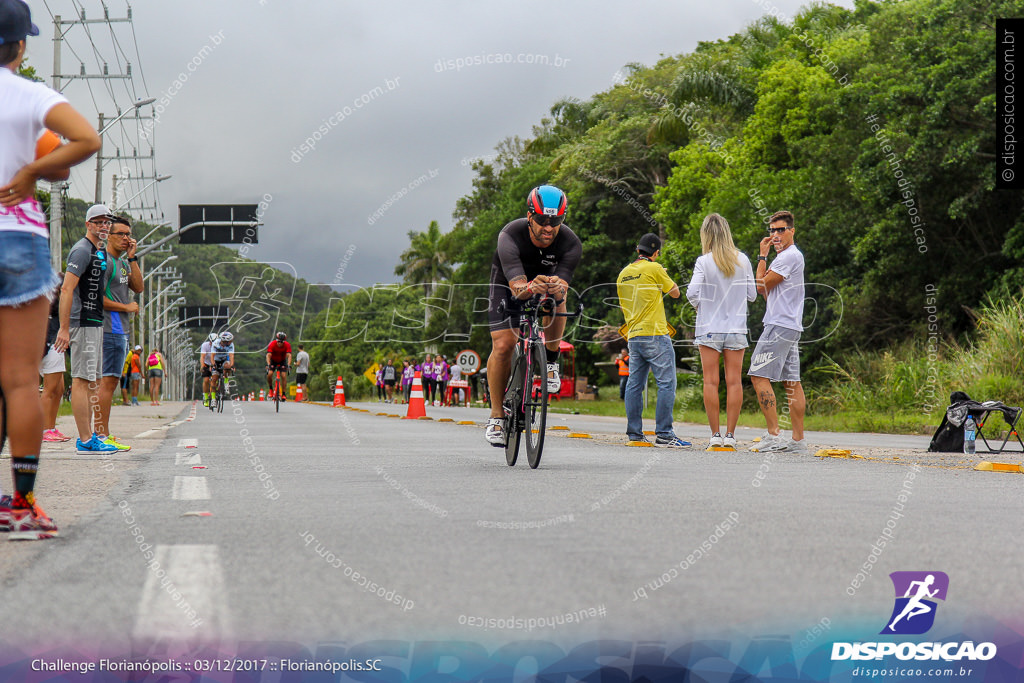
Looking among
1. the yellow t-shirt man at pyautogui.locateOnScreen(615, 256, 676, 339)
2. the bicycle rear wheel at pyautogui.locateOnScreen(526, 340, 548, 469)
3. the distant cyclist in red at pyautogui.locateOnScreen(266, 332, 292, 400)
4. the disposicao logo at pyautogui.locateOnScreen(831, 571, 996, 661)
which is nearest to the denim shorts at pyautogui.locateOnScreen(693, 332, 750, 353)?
the yellow t-shirt man at pyautogui.locateOnScreen(615, 256, 676, 339)

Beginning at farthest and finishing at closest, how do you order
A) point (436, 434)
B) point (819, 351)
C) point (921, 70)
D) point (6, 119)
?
point (819, 351)
point (921, 70)
point (436, 434)
point (6, 119)

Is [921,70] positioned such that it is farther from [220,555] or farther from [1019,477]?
[220,555]

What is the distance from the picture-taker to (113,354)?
31.8 ft

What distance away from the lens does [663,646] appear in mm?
2697

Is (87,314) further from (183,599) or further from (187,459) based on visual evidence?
(183,599)

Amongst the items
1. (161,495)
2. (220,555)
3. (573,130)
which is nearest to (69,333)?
(161,495)

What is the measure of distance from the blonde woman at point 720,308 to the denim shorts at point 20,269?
267 inches

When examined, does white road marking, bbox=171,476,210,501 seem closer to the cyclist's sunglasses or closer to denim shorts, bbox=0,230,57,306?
denim shorts, bbox=0,230,57,306

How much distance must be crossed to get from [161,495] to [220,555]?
219 centimetres

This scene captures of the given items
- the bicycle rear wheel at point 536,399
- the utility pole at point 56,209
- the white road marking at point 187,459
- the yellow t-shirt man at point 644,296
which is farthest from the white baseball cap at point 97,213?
the utility pole at point 56,209

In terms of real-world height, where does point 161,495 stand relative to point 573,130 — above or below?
below

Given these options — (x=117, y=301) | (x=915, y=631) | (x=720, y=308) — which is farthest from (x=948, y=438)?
(x=915, y=631)

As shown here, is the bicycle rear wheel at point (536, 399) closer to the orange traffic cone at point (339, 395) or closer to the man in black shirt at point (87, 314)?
the man in black shirt at point (87, 314)

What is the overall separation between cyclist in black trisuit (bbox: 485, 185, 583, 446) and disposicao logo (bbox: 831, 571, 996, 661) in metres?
4.48
